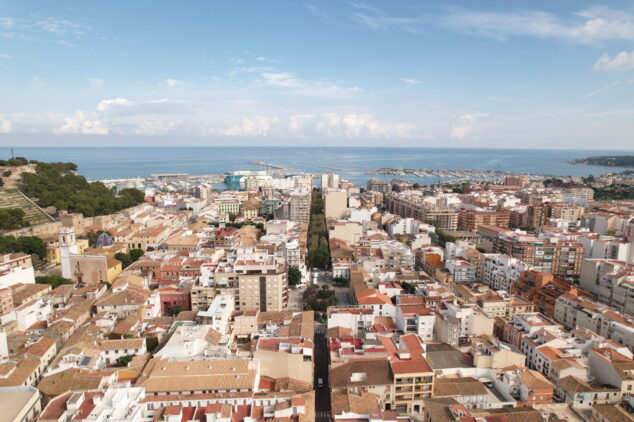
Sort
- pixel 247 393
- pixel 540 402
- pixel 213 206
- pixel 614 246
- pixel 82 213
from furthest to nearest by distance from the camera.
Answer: pixel 213 206
pixel 82 213
pixel 614 246
pixel 540 402
pixel 247 393

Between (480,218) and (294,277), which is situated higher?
(480,218)

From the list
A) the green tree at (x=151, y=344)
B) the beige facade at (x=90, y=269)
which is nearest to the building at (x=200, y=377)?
the green tree at (x=151, y=344)

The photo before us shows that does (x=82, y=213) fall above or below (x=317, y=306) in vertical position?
above

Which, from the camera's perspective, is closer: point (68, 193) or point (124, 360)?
point (124, 360)

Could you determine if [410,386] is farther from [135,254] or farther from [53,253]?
[53,253]

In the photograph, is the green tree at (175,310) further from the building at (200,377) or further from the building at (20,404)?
the building at (20,404)

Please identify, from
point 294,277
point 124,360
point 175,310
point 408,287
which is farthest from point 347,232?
point 124,360

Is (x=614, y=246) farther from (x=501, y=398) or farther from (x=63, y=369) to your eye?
(x=63, y=369)

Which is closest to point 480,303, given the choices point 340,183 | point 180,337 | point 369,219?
point 180,337
